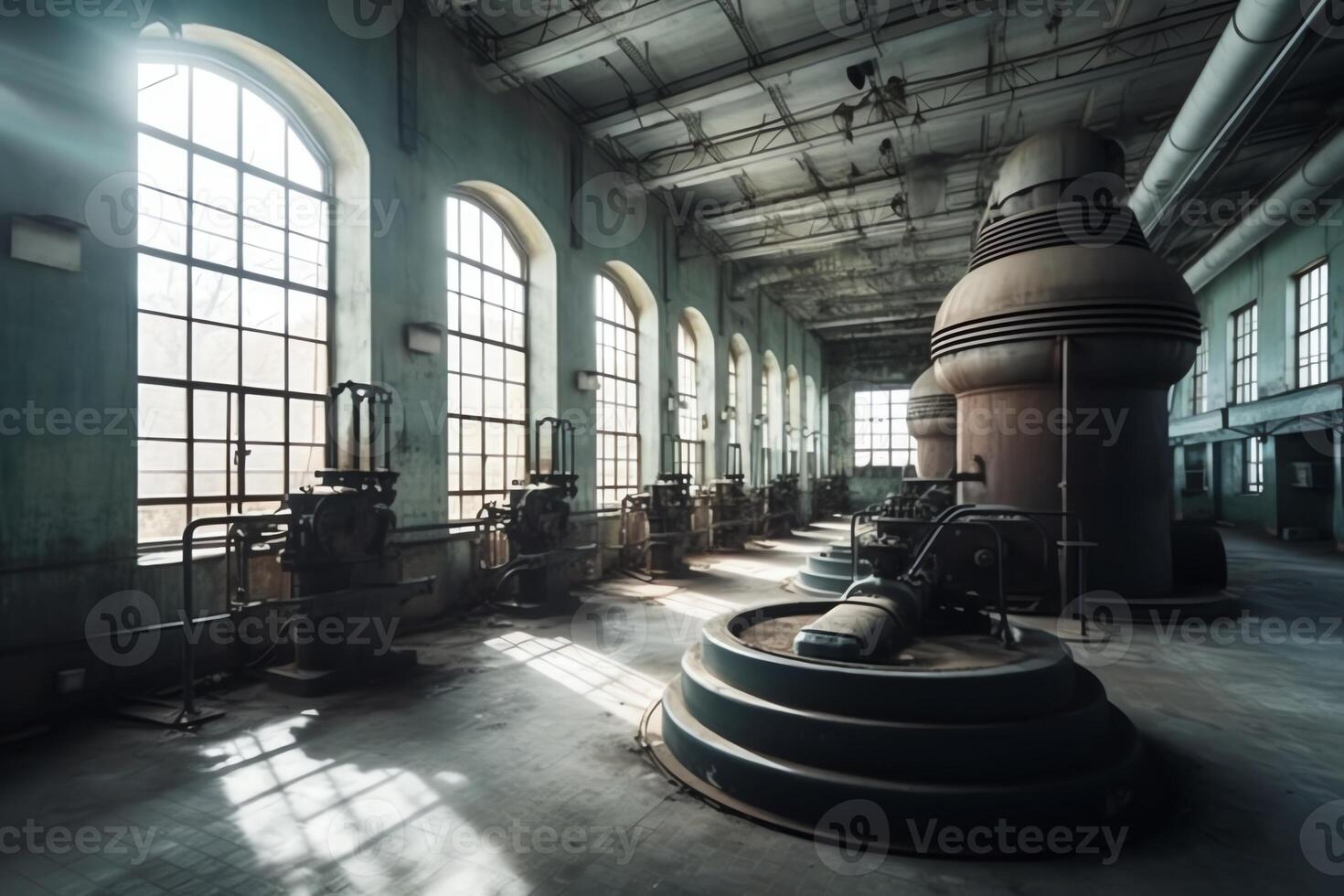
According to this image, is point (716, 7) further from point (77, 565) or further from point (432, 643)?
point (77, 565)

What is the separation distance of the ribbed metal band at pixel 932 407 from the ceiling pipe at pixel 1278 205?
5527 mm

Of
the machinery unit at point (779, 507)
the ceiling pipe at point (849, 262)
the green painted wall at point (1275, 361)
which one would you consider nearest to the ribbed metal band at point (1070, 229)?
the green painted wall at point (1275, 361)

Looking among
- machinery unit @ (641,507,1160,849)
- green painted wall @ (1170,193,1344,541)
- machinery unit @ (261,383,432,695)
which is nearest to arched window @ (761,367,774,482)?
green painted wall @ (1170,193,1344,541)

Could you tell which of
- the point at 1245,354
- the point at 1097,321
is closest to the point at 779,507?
the point at 1245,354

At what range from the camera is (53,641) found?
4.04 m

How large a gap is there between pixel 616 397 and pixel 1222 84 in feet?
27.9

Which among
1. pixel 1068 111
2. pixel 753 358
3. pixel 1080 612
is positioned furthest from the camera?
pixel 753 358

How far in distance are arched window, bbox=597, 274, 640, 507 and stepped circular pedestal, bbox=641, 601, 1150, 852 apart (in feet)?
24.9

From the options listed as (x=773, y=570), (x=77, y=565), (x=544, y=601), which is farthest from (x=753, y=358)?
(x=77, y=565)

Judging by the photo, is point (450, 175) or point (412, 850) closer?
point (412, 850)

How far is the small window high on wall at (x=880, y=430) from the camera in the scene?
83.8 feet

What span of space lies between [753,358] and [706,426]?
3192 mm

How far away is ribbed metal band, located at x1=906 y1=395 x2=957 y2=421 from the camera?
1247 centimetres

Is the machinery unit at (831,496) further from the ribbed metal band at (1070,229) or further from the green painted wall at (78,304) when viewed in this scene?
the green painted wall at (78,304)
